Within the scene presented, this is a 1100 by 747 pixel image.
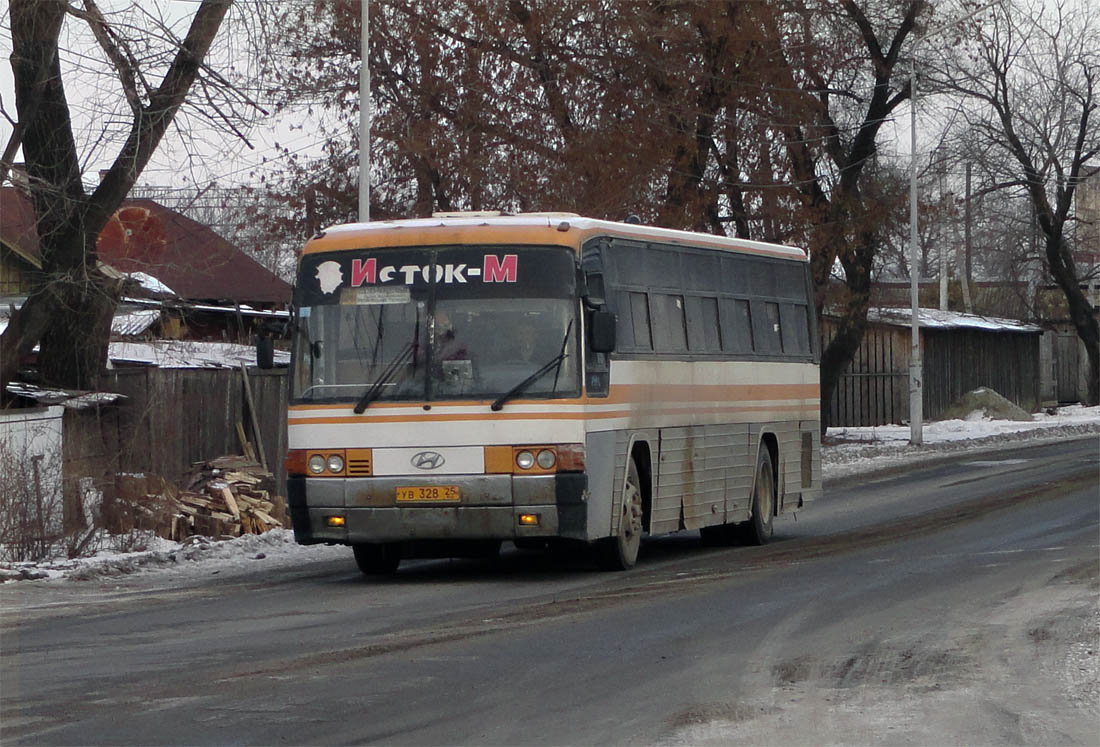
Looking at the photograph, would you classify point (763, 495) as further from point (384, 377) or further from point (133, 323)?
point (133, 323)

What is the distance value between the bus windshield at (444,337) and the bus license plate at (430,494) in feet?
2.47

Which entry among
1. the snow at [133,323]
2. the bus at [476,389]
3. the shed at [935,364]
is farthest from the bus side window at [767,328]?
the shed at [935,364]

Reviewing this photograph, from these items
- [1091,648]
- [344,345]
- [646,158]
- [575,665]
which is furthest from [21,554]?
[646,158]

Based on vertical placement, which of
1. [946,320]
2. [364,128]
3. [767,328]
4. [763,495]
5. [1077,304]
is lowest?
[763,495]

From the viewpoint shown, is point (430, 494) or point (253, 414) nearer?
point (430, 494)

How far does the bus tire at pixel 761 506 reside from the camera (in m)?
18.3

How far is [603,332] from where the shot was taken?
13812 millimetres

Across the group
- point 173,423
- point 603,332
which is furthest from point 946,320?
point 603,332

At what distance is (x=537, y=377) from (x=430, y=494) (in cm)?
132

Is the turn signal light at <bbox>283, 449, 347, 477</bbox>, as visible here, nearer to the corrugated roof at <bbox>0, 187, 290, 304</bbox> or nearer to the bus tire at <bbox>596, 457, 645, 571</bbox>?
the bus tire at <bbox>596, 457, 645, 571</bbox>

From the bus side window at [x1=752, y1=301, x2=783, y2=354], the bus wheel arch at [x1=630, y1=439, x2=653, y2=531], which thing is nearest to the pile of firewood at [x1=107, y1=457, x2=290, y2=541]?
the bus wheel arch at [x1=630, y1=439, x2=653, y2=531]

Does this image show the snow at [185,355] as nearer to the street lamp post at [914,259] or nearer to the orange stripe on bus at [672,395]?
the orange stripe on bus at [672,395]

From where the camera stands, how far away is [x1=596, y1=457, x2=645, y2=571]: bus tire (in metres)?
14.9

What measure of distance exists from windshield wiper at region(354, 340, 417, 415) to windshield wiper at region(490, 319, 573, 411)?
3.02 feet
